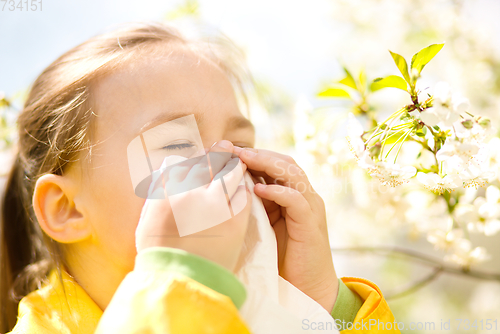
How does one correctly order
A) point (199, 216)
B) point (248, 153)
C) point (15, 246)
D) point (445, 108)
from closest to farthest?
point (445, 108) < point (199, 216) < point (248, 153) < point (15, 246)

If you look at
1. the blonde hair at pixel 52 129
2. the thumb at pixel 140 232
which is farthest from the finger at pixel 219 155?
the blonde hair at pixel 52 129

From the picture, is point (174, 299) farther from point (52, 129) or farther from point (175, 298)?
point (52, 129)

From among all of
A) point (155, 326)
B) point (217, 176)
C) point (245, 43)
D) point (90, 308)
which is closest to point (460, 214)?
point (217, 176)

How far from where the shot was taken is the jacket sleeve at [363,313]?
625mm

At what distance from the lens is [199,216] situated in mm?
506

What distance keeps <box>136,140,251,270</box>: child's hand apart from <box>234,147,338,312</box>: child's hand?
0.20ft

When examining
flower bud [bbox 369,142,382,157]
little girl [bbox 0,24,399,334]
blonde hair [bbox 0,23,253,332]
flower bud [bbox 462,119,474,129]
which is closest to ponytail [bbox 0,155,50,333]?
blonde hair [bbox 0,23,253,332]

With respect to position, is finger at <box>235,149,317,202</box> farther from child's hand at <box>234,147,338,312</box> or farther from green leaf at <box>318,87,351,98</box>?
green leaf at <box>318,87,351,98</box>

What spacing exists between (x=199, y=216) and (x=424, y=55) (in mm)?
380

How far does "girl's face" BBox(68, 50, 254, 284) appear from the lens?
1.95ft

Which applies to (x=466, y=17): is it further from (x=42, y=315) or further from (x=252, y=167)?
(x=42, y=315)

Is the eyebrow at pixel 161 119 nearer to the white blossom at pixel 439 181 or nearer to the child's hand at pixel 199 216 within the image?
the child's hand at pixel 199 216

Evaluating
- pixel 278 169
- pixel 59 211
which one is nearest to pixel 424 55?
pixel 278 169

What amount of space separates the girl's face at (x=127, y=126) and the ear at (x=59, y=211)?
2 cm
